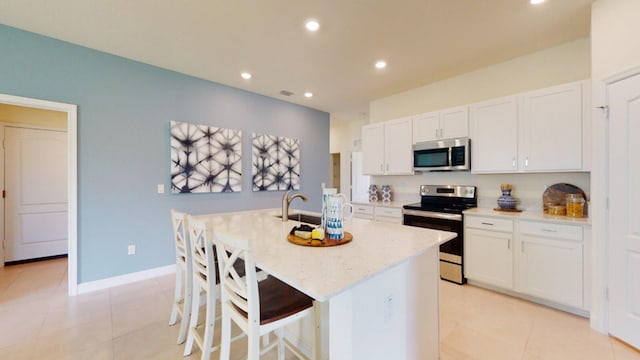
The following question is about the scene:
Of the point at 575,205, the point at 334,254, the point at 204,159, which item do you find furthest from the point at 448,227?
the point at 204,159

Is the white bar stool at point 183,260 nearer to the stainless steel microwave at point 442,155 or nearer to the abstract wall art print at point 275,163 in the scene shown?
the abstract wall art print at point 275,163

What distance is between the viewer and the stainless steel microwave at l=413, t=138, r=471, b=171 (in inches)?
125

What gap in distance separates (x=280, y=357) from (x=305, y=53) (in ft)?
9.73

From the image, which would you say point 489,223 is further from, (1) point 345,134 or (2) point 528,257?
(1) point 345,134

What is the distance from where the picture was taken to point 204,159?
3.65 meters

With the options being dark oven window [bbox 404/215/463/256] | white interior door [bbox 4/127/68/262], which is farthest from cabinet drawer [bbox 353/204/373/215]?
white interior door [bbox 4/127/68/262]

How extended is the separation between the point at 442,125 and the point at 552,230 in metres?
1.69

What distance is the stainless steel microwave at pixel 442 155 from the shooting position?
318cm

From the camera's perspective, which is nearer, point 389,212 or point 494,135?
point 494,135

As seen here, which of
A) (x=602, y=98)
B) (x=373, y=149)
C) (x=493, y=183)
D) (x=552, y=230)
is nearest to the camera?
(x=602, y=98)

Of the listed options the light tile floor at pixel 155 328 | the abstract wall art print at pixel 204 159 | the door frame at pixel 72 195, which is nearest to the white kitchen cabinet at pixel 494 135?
the light tile floor at pixel 155 328

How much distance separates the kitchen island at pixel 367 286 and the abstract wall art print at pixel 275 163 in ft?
8.15

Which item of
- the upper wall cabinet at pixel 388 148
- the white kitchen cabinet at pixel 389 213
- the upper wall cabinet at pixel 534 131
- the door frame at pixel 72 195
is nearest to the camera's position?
the upper wall cabinet at pixel 534 131

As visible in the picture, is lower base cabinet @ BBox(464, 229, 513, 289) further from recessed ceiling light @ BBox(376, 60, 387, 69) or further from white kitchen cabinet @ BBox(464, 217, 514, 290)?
recessed ceiling light @ BBox(376, 60, 387, 69)
